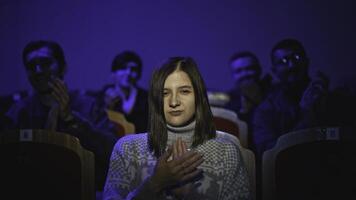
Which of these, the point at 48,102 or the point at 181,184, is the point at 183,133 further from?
the point at 48,102

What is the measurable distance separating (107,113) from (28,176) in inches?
54.7

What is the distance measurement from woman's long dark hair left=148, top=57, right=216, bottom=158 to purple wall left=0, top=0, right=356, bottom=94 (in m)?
2.31

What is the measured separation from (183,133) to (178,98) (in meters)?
0.13

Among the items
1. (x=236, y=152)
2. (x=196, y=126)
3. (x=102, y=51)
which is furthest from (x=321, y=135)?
(x=102, y=51)

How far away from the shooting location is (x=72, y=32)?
13.2 ft

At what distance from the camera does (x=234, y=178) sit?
1.57 meters

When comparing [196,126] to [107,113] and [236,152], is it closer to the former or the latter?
[236,152]

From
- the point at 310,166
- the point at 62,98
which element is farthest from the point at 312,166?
the point at 62,98

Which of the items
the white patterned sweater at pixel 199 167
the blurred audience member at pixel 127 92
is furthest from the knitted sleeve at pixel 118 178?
the blurred audience member at pixel 127 92

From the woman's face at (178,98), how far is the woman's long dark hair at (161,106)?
15mm

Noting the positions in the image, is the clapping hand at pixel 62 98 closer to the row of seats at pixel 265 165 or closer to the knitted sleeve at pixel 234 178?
the row of seats at pixel 265 165

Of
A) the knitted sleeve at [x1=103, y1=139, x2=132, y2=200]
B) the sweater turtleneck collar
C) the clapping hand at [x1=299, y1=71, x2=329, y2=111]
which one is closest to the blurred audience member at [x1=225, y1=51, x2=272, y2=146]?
the clapping hand at [x1=299, y1=71, x2=329, y2=111]

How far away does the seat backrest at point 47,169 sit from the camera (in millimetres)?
1806

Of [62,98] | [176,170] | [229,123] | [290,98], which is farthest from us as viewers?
[290,98]
